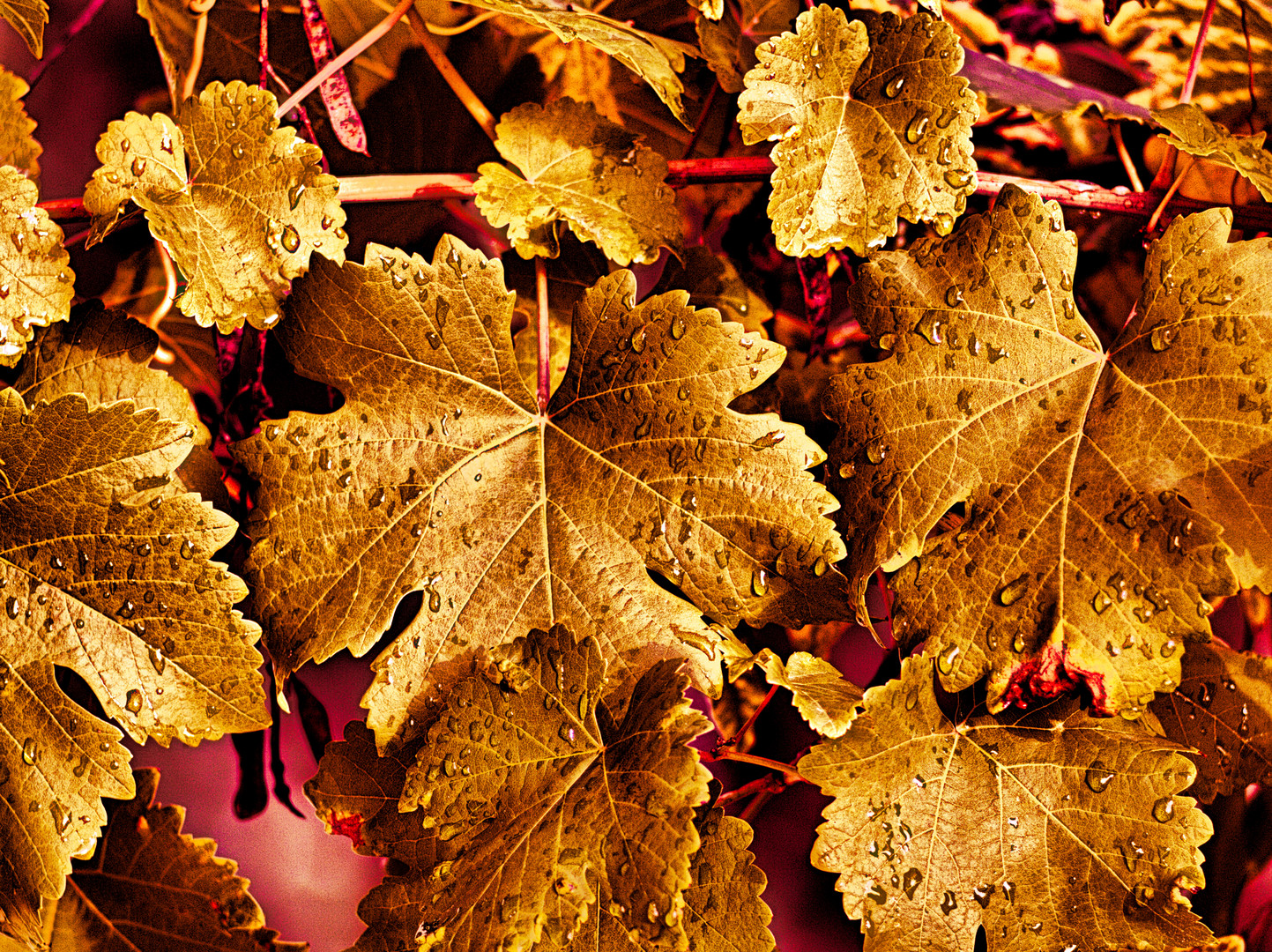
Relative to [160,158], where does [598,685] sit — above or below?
below

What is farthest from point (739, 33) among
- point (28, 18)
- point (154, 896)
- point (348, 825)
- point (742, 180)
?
point (154, 896)

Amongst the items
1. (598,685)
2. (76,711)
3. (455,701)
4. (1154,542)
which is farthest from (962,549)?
(76,711)

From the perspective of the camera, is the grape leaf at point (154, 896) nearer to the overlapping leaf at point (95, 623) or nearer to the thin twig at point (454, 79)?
the overlapping leaf at point (95, 623)

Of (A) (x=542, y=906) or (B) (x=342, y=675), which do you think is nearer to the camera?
(A) (x=542, y=906)

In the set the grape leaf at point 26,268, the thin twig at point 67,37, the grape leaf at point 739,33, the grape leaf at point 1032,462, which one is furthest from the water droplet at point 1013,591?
the thin twig at point 67,37

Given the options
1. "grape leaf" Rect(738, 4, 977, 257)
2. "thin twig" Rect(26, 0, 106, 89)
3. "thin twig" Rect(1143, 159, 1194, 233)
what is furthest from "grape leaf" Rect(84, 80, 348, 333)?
"thin twig" Rect(1143, 159, 1194, 233)

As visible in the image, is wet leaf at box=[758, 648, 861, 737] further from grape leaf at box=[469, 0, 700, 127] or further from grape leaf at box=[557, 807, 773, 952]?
grape leaf at box=[469, 0, 700, 127]

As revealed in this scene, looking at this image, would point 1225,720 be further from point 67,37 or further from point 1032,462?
point 67,37

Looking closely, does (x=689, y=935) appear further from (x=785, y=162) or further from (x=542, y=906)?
(x=785, y=162)
